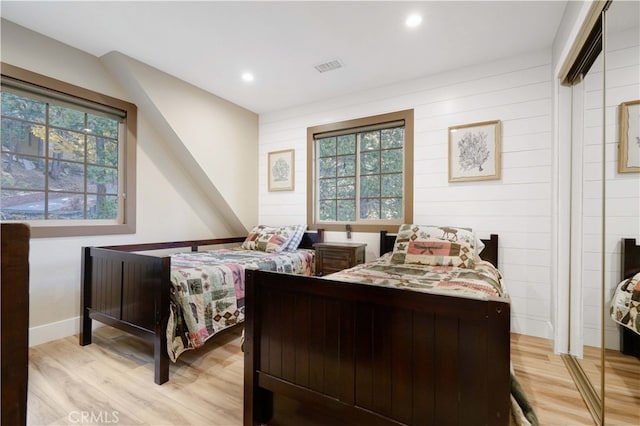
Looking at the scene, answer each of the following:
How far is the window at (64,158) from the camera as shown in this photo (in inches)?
94.1

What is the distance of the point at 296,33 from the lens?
2430 mm

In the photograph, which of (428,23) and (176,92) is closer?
(428,23)

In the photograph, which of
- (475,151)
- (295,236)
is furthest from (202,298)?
(475,151)

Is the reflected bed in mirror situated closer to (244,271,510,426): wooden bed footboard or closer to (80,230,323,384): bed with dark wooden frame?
(244,271,510,426): wooden bed footboard

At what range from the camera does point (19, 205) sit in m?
2.43

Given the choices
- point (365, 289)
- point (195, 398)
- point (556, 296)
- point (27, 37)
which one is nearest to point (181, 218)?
point (27, 37)

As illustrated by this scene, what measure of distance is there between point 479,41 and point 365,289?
2536mm

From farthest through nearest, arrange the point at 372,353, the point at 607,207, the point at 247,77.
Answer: the point at 247,77, the point at 607,207, the point at 372,353

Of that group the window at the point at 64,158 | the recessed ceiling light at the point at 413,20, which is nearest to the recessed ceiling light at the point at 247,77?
the window at the point at 64,158

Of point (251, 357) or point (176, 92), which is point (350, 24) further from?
point (251, 357)

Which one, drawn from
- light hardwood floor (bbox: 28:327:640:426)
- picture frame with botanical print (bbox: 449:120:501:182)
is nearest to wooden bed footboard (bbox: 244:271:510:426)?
light hardwood floor (bbox: 28:327:640:426)

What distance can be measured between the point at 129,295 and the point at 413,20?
9.77 feet

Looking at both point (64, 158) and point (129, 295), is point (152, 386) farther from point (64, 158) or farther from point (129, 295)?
point (64, 158)

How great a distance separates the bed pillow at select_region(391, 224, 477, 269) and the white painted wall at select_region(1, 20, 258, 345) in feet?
7.53
